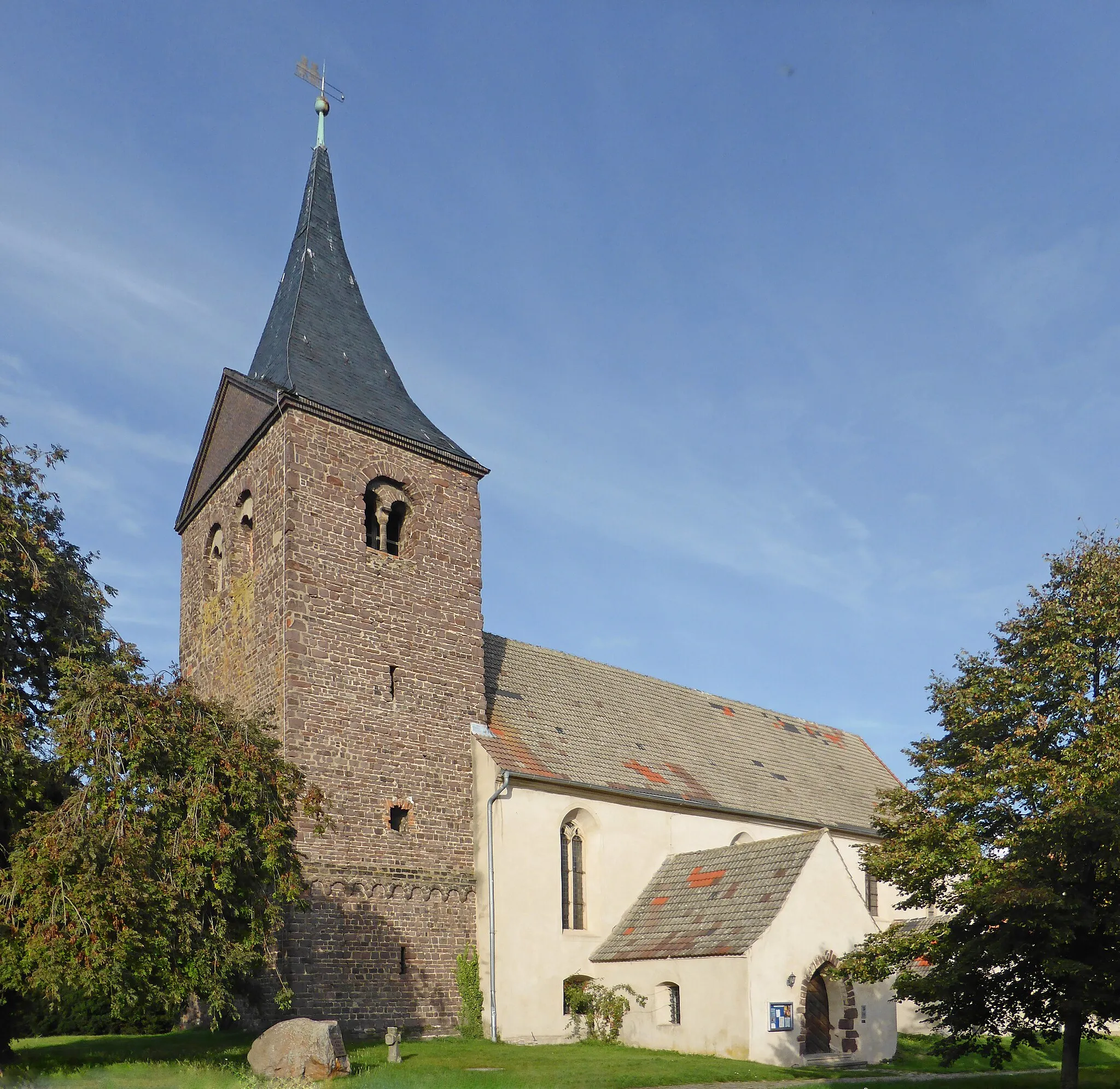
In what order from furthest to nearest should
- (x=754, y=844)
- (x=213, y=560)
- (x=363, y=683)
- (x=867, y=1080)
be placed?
(x=213, y=560) < (x=754, y=844) < (x=363, y=683) < (x=867, y=1080)

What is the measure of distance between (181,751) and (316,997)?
6637 mm

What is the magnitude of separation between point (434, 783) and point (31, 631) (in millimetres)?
8942

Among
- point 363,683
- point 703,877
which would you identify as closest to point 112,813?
point 363,683

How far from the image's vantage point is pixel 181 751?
622 inches

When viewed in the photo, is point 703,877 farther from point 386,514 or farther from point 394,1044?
point 386,514

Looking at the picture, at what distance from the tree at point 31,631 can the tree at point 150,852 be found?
440 millimetres

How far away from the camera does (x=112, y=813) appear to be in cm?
1471

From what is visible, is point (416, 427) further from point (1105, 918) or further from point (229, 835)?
point (1105, 918)

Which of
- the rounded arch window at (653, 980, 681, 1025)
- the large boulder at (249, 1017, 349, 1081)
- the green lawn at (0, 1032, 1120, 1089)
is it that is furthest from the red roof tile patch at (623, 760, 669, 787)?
the large boulder at (249, 1017, 349, 1081)

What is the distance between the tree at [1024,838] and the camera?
1514 cm

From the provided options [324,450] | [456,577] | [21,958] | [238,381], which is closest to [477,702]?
[456,577]

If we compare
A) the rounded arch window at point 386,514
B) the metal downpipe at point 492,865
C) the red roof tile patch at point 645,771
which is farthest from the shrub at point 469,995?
the rounded arch window at point 386,514

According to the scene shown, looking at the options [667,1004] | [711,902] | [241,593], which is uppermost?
[241,593]

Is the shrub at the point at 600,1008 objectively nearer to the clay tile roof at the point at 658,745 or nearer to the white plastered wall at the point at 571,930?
the white plastered wall at the point at 571,930
